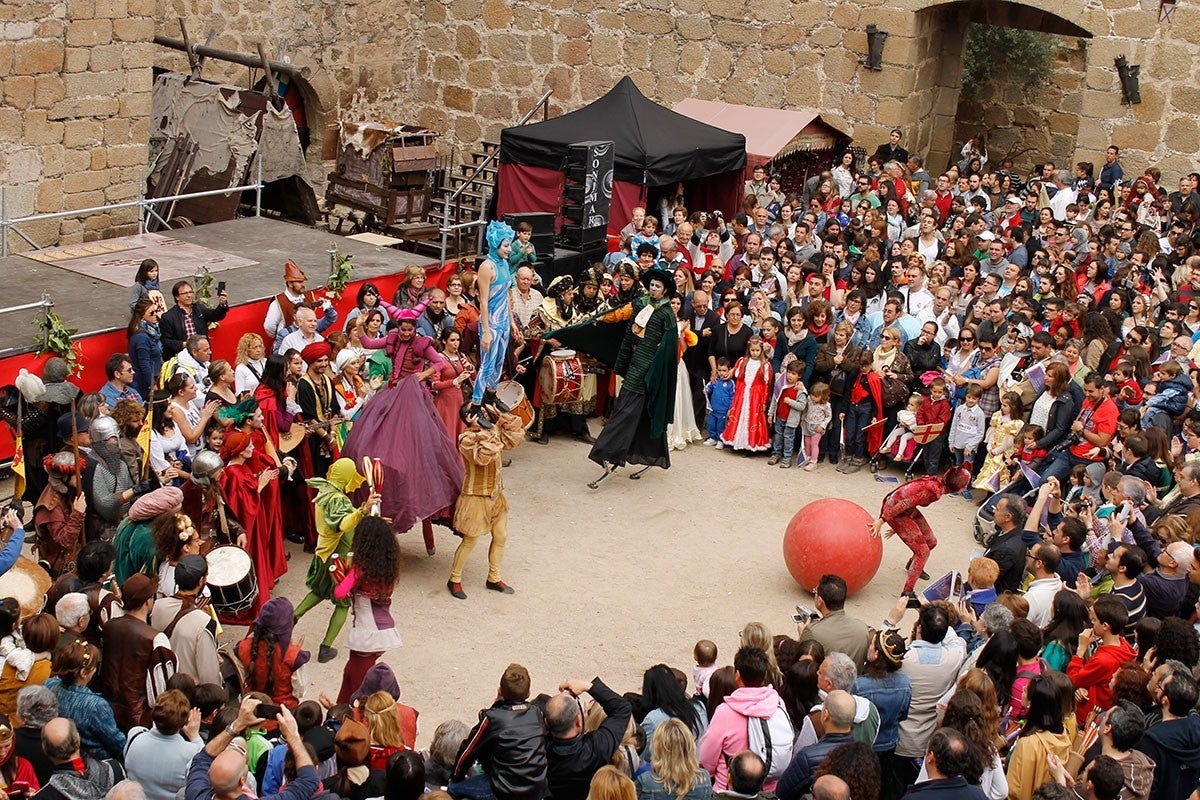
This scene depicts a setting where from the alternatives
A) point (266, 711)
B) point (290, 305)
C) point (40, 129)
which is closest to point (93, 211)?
point (40, 129)

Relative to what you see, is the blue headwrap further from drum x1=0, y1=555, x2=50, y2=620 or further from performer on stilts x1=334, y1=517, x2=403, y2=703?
drum x1=0, y1=555, x2=50, y2=620

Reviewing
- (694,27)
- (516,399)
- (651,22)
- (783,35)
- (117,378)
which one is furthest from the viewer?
(651,22)

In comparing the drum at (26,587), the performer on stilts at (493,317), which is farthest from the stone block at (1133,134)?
the drum at (26,587)

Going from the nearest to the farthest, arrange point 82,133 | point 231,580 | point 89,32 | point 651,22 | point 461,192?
point 231,580 < point 89,32 < point 82,133 < point 461,192 < point 651,22

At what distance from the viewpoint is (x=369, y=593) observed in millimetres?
7277

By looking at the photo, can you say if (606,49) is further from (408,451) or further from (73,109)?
(408,451)

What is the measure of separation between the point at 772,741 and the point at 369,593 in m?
2.42

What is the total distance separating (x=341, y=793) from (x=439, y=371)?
188 inches

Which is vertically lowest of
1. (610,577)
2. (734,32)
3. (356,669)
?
(610,577)

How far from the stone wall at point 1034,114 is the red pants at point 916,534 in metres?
11.9

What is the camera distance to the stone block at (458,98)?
20062 millimetres

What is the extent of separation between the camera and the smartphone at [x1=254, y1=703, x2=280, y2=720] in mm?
5723

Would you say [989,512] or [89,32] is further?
[89,32]

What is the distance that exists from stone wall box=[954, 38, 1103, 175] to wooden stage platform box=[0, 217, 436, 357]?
36.2ft
